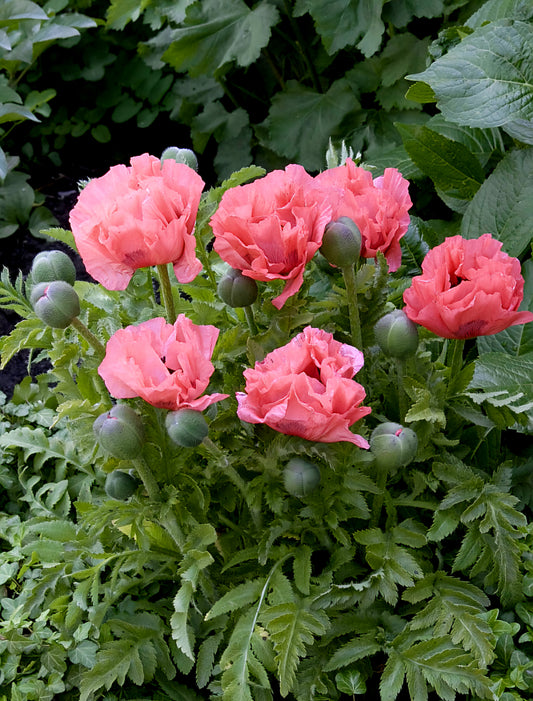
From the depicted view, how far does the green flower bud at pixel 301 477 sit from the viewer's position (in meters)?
0.93

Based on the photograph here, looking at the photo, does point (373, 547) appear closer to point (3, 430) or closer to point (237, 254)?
point (237, 254)

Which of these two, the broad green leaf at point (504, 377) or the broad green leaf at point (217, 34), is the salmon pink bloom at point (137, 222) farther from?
the broad green leaf at point (217, 34)

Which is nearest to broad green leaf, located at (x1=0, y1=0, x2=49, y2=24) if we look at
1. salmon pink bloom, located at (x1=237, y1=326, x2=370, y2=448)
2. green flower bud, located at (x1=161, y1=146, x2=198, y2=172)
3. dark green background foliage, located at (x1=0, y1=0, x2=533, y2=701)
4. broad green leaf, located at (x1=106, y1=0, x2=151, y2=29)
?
broad green leaf, located at (x1=106, y1=0, x2=151, y2=29)

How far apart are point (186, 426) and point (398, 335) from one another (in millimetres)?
292

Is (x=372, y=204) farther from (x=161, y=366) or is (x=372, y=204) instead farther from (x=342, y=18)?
(x=342, y=18)

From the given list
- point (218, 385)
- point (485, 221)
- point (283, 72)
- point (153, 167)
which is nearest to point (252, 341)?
point (218, 385)

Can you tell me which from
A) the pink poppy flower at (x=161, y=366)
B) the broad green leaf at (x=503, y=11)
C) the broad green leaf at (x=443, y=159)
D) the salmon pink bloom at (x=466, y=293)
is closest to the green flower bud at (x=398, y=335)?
the salmon pink bloom at (x=466, y=293)

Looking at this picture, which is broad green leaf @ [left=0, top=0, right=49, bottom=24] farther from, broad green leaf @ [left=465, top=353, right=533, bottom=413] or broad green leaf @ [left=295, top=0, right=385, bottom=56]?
broad green leaf @ [left=465, top=353, right=533, bottom=413]

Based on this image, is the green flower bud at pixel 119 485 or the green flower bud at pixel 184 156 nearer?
the green flower bud at pixel 119 485

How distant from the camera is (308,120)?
2465mm

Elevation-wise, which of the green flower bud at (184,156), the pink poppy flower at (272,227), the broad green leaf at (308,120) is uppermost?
the pink poppy flower at (272,227)

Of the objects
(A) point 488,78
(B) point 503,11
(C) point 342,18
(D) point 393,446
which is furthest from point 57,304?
(C) point 342,18

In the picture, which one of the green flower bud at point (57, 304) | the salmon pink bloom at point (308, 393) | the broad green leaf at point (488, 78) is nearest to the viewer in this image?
the salmon pink bloom at point (308, 393)

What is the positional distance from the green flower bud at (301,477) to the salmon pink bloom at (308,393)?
0.05 metres
